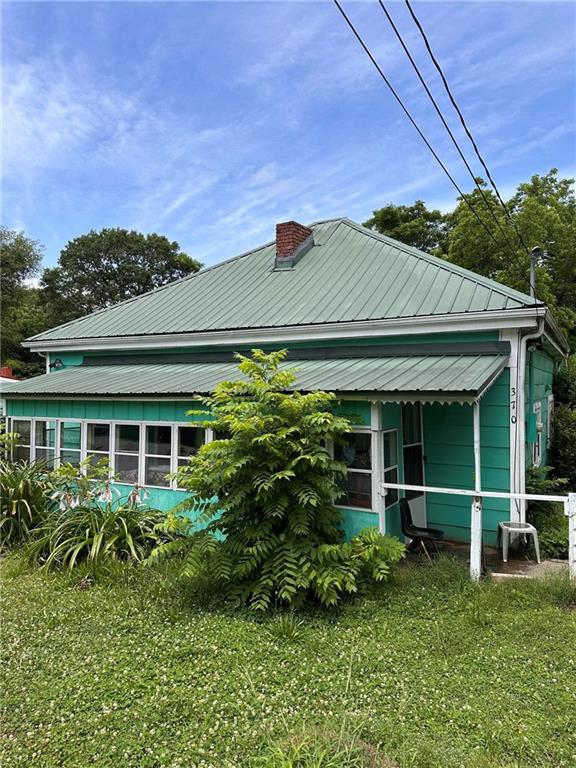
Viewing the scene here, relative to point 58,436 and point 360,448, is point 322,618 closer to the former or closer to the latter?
point 360,448

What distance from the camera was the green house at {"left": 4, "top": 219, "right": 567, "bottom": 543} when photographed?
270 inches

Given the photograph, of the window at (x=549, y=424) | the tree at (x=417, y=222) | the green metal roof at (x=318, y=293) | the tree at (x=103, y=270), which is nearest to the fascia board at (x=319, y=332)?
the green metal roof at (x=318, y=293)

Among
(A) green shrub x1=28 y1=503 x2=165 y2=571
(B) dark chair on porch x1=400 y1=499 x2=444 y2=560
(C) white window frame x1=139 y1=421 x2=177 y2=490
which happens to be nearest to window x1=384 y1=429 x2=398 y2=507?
(B) dark chair on porch x1=400 y1=499 x2=444 y2=560

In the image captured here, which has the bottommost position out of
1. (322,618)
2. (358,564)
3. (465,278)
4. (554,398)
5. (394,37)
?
(322,618)

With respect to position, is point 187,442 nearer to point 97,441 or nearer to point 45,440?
point 97,441

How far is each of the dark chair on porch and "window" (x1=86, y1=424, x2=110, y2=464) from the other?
5.63 m

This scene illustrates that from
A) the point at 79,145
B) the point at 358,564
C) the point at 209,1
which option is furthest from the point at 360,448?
the point at 79,145

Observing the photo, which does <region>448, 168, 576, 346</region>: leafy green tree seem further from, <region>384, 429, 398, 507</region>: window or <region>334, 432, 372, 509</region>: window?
<region>334, 432, 372, 509</region>: window

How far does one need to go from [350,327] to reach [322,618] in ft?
16.5

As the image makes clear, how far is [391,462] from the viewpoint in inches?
278

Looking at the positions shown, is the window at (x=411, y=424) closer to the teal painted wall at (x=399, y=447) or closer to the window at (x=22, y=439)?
the teal painted wall at (x=399, y=447)

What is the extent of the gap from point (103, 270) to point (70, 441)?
32.0 meters

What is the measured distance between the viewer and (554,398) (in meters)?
14.6

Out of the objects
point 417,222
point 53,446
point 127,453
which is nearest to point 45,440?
point 53,446
